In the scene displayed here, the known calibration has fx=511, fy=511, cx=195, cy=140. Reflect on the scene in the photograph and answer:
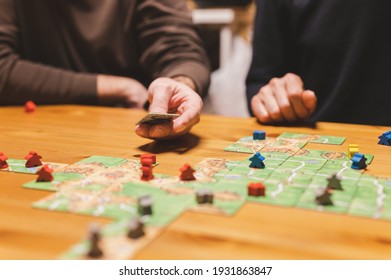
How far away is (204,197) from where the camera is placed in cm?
69

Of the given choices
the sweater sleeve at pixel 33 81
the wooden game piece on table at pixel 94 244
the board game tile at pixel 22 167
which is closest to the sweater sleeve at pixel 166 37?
the sweater sleeve at pixel 33 81

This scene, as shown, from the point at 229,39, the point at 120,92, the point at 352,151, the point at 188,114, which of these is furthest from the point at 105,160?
the point at 229,39

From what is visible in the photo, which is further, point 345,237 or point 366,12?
point 366,12

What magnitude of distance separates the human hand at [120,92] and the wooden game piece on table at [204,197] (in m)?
0.93

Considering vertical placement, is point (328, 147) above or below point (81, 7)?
below

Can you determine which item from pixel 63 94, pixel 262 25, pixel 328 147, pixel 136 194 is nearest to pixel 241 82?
pixel 262 25

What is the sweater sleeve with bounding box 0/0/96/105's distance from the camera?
1536mm

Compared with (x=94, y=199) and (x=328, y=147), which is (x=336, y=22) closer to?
(x=328, y=147)

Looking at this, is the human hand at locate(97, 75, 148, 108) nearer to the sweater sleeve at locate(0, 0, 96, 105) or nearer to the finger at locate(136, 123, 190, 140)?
the sweater sleeve at locate(0, 0, 96, 105)

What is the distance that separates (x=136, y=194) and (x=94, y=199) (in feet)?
0.19

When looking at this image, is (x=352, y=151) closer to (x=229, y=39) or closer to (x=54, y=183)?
(x=54, y=183)

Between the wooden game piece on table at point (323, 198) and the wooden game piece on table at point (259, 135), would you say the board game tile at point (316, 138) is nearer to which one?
the wooden game piece on table at point (259, 135)

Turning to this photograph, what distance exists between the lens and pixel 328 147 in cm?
102

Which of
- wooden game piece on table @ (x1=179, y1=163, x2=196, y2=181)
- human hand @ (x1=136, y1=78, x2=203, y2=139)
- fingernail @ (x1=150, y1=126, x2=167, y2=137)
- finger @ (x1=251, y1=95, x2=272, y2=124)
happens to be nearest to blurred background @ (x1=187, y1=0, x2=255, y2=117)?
finger @ (x1=251, y1=95, x2=272, y2=124)
